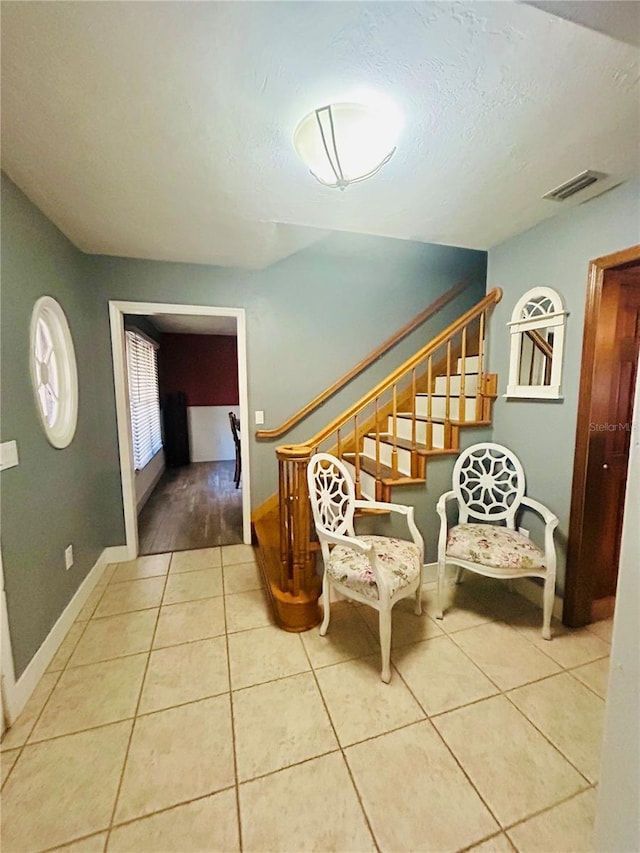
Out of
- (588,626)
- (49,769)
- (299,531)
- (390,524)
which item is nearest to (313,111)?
(299,531)

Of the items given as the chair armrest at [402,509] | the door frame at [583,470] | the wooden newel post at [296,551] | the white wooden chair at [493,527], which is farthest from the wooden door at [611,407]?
the wooden newel post at [296,551]

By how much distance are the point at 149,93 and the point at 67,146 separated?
504 millimetres

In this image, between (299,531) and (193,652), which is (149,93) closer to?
(299,531)

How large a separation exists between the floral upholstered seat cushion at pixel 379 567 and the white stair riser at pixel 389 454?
622 millimetres

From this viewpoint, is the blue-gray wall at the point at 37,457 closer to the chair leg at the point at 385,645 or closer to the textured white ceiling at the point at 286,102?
the textured white ceiling at the point at 286,102

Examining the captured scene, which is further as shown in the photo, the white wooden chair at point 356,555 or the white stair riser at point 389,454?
the white stair riser at point 389,454

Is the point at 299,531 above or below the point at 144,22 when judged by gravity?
below

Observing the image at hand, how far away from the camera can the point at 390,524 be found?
86.5 inches

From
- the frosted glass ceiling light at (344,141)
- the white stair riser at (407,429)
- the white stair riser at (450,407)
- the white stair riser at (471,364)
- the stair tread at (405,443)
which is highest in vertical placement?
the frosted glass ceiling light at (344,141)

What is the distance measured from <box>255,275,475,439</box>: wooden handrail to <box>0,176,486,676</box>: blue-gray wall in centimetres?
6

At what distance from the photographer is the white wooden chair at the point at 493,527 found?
5.92 feet

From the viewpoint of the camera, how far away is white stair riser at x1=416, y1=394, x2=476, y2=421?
99.6 inches

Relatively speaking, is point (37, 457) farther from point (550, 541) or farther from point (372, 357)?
point (550, 541)

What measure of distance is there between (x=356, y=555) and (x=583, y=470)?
4.33ft
